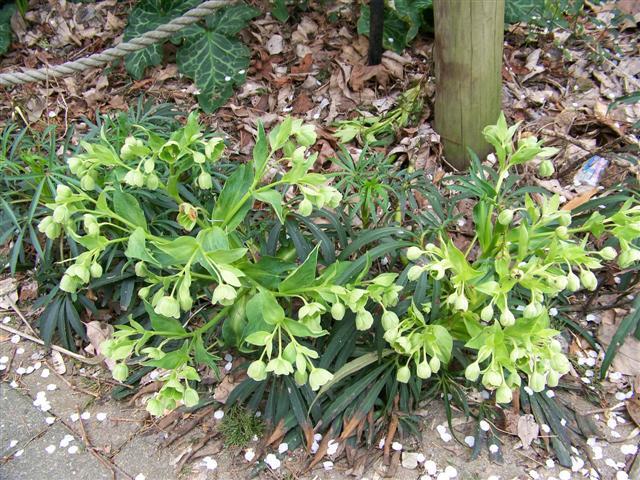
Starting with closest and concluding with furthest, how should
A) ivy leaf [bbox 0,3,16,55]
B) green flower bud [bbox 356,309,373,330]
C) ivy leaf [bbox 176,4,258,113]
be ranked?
green flower bud [bbox 356,309,373,330] < ivy leaf [bbox 176,4,258,113] < ivy leaf [bbox 0,3,16,55]

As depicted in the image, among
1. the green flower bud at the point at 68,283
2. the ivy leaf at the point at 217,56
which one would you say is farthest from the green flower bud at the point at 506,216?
the ivy leaf at the point at 217,56

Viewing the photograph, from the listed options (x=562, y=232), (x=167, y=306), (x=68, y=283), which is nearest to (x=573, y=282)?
(x=562, y=232)

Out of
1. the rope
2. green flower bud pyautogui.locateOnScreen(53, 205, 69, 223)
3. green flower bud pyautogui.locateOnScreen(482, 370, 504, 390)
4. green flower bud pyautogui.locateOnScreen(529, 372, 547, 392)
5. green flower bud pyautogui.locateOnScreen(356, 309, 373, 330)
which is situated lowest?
green flower bud pyautogui.locateOnScreen(529, 372, 547, 392)

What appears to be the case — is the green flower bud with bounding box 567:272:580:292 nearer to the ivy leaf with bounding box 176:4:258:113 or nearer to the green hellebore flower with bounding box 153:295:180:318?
the green hellebore flower with bounding box 153:295:180:318

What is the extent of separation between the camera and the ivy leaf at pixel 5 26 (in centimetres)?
347

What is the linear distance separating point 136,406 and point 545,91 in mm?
2248

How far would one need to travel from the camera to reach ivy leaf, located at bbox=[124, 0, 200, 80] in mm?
3107

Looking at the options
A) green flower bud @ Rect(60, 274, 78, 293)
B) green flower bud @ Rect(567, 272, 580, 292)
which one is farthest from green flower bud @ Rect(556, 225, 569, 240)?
green flower bud @ Rect(60, 274, 78, 293)

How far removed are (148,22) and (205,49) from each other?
38 centimetres

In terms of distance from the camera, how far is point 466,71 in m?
2.31

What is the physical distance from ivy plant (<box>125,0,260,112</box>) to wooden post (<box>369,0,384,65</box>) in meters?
0.63

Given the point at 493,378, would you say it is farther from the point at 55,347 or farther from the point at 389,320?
the point at 55,347

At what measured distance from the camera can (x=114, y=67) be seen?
3.29 metres

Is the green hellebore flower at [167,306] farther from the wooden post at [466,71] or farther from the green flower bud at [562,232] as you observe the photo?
the wooden post at [466,71]
